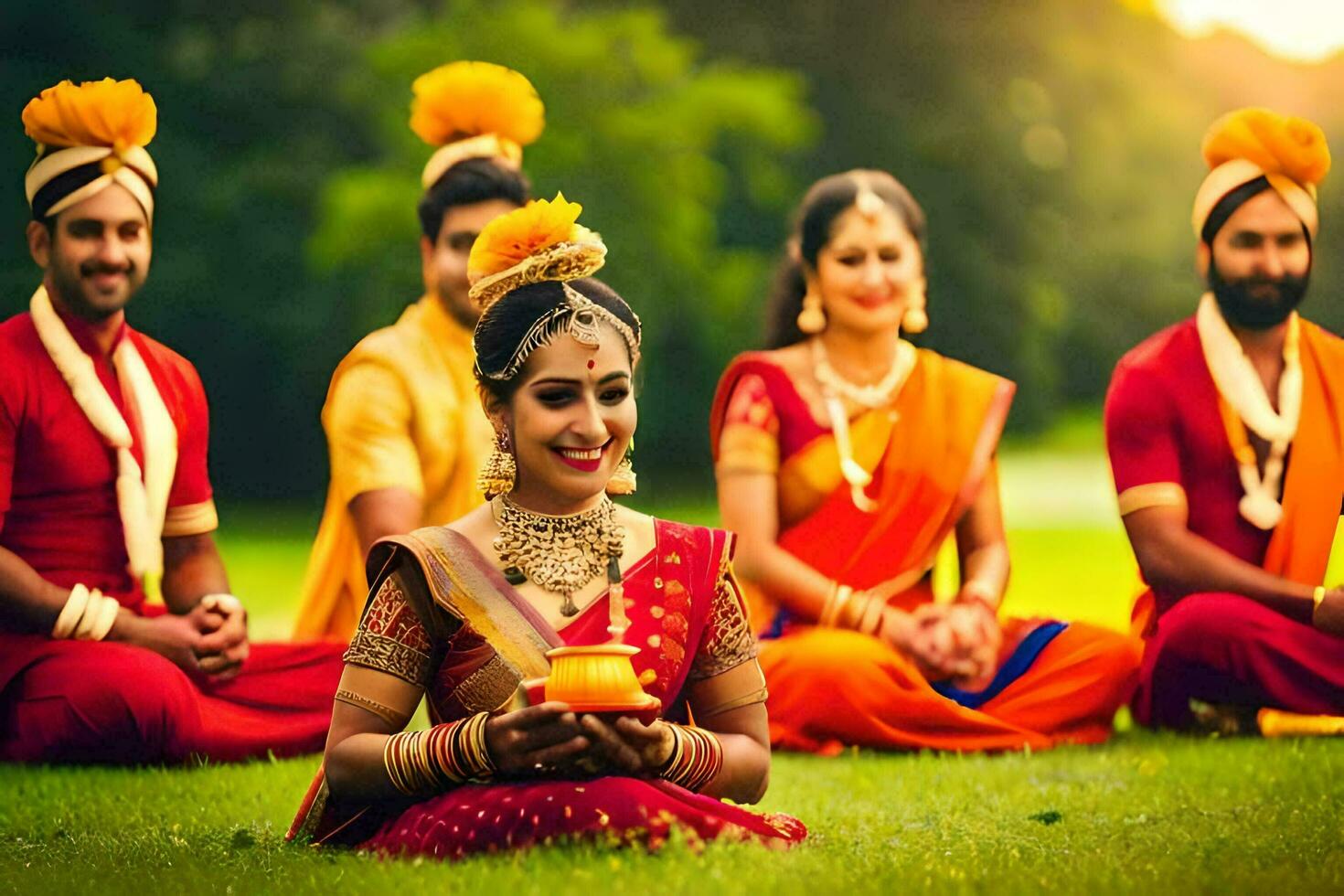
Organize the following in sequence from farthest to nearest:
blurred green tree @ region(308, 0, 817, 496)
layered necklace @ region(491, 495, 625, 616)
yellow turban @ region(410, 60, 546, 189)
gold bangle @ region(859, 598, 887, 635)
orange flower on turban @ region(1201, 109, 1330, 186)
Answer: blurred green tree @ region(308, 0, 817, 496) → yellow turban @ region(410, 60, 546, 189) → orange flower on turban @ region(1201, 109, 1330, 186) → gold bangle @ region(859, 598, 887, 635) → layered necklace @ region(491, 495, 625, 616)

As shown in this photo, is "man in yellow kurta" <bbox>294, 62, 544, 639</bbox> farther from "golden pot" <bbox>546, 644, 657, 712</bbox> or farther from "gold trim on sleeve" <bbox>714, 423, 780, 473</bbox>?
"golden pot" <bbox>546, 644, 657, 712</bbox>

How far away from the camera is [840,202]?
8422mm

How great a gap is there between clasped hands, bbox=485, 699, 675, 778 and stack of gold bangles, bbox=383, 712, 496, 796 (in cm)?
4

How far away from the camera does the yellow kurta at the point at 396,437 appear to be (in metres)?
8.43

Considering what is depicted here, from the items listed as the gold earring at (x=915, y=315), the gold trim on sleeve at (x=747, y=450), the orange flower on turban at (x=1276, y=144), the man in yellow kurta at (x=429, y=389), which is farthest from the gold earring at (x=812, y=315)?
the orange flower on turban at (x=1276, y=144)

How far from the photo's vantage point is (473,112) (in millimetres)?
8766

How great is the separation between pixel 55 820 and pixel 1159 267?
1144 inches

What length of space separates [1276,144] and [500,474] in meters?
4.26

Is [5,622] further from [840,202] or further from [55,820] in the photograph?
[840,202]

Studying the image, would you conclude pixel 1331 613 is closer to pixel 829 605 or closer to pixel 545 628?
pixel 829 605

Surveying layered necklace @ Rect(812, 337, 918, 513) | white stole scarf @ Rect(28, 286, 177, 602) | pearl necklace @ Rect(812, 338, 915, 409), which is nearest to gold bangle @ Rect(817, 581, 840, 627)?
layered necklace @ Rect(812, 337, 918, 513)

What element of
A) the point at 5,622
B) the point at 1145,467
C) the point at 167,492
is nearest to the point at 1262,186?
the point at 1145,467

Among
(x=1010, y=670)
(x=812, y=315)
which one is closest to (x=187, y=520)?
(x=812, y=315)

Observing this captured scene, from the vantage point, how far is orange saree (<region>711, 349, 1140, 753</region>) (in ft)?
26.1
